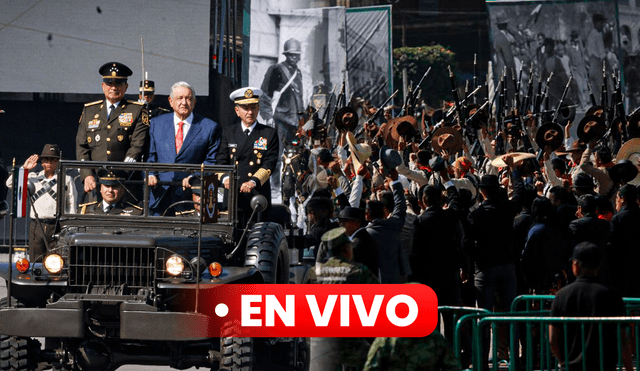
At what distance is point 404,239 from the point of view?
467 inches

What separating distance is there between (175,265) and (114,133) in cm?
243

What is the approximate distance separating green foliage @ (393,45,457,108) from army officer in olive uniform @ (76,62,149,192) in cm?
5711

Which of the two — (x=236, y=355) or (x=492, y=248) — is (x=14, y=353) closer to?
(x=236, y=355)

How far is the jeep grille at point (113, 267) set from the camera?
9195 mm

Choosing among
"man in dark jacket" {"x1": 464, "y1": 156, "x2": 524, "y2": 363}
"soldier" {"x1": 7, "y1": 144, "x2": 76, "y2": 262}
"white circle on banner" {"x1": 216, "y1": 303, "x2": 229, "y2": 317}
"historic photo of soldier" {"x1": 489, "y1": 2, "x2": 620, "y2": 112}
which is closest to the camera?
"white circle on banner" {"x1": 216, "y1": 303, "x2": 229, "y2": 317}

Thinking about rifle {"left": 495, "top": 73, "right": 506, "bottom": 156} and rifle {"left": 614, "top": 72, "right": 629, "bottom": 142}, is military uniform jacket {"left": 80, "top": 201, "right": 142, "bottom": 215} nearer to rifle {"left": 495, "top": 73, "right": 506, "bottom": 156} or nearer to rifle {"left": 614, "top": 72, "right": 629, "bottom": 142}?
rifle {"left": 614, "top": 72, "right": 629, "bottom": 142}

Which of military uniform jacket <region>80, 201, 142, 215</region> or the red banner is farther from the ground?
military uniform jacket <region>80, 201, 142, 215</region>

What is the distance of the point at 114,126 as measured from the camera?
11.2 metres

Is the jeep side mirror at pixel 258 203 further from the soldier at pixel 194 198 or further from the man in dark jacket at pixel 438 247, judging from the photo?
the man in dark jacket at pixel 438 247

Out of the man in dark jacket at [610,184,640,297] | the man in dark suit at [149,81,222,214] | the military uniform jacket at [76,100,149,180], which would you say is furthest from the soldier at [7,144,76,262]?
the man in dark jacket at [610,184,640,297]

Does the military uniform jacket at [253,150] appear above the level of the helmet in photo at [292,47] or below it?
below

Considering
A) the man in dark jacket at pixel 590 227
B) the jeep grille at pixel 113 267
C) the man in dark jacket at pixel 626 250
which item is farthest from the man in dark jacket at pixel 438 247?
the jeep grille at pixel 113 267

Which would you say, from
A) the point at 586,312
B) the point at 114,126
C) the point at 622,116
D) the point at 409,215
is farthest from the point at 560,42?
the point at 586,312

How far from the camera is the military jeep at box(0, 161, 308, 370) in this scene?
888 centimetres
